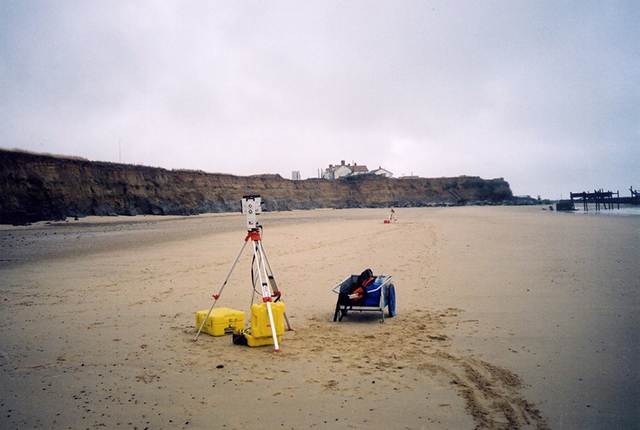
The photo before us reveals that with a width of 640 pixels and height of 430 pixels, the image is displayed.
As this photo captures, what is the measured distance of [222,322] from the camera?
6816 millimetres

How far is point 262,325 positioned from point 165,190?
48101mm

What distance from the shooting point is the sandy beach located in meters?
4.23

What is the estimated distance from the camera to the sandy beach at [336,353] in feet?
13.9

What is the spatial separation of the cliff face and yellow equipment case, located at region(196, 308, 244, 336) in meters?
33.0

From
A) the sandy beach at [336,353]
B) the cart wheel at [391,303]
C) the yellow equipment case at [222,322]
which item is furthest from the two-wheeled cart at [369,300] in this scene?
the yellow equipment case at [222,322]

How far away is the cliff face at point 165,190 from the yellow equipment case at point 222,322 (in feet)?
108

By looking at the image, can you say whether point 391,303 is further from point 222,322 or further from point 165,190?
point 165,190

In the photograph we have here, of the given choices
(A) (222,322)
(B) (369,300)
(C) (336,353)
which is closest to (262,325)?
(A) (222,322)

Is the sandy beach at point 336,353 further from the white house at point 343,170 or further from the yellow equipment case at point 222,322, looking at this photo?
the white house at point 343,170

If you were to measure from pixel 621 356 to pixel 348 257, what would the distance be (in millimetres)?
9820

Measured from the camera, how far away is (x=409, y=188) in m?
90.7

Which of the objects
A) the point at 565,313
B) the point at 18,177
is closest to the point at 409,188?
the point at 18,177

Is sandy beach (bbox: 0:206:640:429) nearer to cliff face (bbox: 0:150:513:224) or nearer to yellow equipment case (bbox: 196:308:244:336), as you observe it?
yellow equipment case (bbox: 196:308:244:336)

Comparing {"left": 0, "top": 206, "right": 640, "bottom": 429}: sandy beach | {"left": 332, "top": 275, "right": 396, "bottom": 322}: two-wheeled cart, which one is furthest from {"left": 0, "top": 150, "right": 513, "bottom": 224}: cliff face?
{"left": 332, "top": 275, "right": 396, "bottom": 322}: two-wheeled cart
